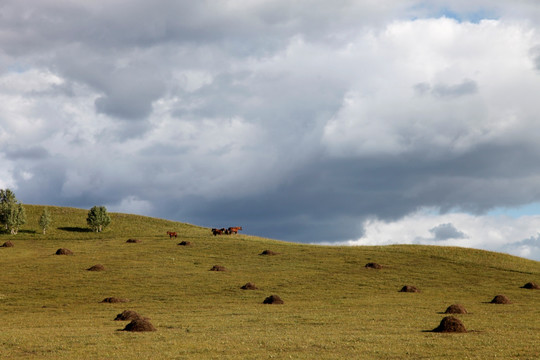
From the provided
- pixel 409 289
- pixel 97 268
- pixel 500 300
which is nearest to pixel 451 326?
pixel 500 300

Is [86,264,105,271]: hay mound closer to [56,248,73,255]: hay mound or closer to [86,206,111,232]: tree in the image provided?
[56,248,73,255]: hay mound

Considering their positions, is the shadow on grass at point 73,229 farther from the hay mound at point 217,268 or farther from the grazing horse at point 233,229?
the hay mound at point 217,268

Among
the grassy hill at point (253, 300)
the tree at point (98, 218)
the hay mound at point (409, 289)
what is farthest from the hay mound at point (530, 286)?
the tree at point (98, 218)

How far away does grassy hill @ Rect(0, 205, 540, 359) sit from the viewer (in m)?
27.1

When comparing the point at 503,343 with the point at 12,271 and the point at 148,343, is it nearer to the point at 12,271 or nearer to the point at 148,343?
the point at 148,343

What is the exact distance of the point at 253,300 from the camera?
49.3 m

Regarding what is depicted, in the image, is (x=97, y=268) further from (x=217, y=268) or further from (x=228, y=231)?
(x=228, y=231)

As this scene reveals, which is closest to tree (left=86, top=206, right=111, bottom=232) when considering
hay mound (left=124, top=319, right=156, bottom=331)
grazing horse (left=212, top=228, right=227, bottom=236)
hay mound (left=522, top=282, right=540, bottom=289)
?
grazing horse (left=212, top=228, right=227, bottom=236)

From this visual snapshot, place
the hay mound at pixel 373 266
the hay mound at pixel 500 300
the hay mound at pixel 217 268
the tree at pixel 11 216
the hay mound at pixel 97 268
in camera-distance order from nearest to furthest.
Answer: the hay mound at pixel 500 300 < the hay mound at pixel 97 268 < the hay mound at pixel 217 268 < the hay mound at pixel 373 266 < the tree at pixel 11 216

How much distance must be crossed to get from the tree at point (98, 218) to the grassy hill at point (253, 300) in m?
6.46

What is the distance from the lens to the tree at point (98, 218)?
4200 inches

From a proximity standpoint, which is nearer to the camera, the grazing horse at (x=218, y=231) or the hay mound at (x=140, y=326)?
the hay mound at (x=140, y=326)

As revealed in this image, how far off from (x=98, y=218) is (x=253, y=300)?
6528 centimetres

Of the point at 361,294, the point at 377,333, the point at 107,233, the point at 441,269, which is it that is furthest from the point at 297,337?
the point at 107,233
